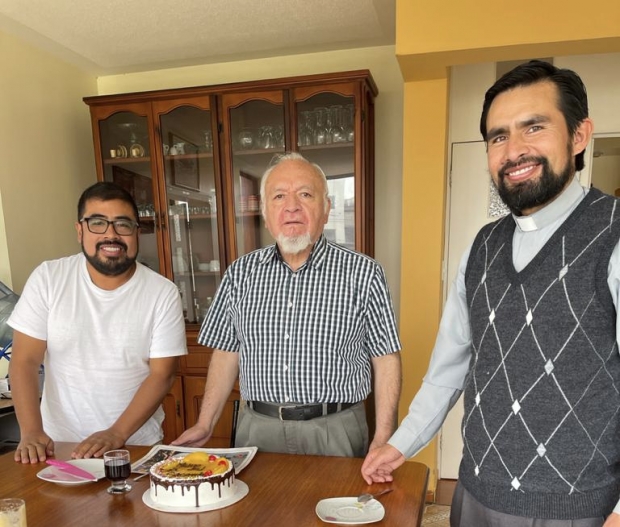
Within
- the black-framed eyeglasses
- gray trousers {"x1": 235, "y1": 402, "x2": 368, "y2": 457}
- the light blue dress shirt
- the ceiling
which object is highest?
the ceiling

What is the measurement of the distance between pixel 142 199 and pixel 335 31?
1.59m

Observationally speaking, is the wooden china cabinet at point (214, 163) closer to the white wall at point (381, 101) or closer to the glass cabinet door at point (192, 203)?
the glass cabinet door at point (192, 203)

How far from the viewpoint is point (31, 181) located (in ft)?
8.96

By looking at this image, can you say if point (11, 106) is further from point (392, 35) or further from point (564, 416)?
point (564, 416)

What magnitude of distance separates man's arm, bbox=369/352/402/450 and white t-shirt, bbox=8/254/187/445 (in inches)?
27.5

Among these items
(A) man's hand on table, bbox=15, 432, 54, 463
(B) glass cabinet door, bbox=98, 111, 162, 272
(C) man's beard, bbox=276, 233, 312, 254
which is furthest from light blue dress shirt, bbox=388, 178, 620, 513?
(B) glass cabinet door, bbox=98, 111, 162, 272

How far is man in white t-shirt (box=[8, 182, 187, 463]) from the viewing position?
1535mm

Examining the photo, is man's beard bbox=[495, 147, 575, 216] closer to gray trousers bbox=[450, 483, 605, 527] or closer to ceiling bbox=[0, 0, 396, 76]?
gray trousers bbox=[450, 483, 605, 527]

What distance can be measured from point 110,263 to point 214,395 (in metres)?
0.58

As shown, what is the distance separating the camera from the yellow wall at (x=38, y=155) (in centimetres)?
258

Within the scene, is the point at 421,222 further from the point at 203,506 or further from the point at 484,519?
the point at 203,506

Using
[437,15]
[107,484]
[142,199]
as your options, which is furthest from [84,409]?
[437,15]

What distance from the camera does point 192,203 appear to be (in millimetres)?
2967

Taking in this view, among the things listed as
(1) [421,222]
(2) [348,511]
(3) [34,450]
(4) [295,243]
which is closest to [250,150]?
(1) [421,222]
